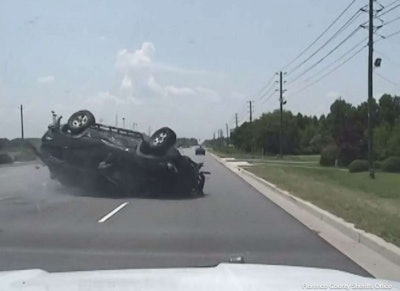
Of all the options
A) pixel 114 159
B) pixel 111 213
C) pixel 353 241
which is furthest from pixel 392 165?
pixel 353 241

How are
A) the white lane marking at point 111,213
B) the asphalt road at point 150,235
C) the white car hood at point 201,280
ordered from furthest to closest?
the white lane marking at point 111,213 < the asphalt road at point 150,235 < the white car hood at point 201,280

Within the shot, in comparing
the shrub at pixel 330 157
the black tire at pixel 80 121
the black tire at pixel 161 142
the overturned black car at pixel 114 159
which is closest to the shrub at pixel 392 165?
the shrub at pixel 330 157

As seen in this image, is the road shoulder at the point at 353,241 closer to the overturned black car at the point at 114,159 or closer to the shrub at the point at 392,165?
the overturned black car at the point at 114,159

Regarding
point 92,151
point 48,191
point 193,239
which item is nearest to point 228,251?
point 193,239

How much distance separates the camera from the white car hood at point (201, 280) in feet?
12.9

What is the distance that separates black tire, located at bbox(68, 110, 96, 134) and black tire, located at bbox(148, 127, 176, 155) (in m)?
2.33

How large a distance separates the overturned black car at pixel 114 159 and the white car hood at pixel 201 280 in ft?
71.8

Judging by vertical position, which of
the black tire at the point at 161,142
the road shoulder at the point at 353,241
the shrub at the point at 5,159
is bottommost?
the road shoulder at the point at 353,241

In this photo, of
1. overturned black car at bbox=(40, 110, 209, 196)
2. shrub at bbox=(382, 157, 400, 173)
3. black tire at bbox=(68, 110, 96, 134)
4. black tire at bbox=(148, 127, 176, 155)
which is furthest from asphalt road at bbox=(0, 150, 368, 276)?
shrub at bbox=(382, 157, 400, 173)

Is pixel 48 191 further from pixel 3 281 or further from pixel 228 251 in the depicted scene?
pixel 3 281

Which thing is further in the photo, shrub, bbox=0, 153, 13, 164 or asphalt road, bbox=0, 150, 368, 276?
shrub, bbox=0, 153, 13, 164

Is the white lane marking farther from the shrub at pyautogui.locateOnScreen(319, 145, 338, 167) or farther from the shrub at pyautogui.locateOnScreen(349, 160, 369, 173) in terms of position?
the shrub at pyautogui.locateOnScreen(319, 145, 338, 167)

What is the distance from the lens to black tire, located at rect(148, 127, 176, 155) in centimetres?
2683

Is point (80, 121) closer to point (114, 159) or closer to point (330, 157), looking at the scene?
point (114, 159)
